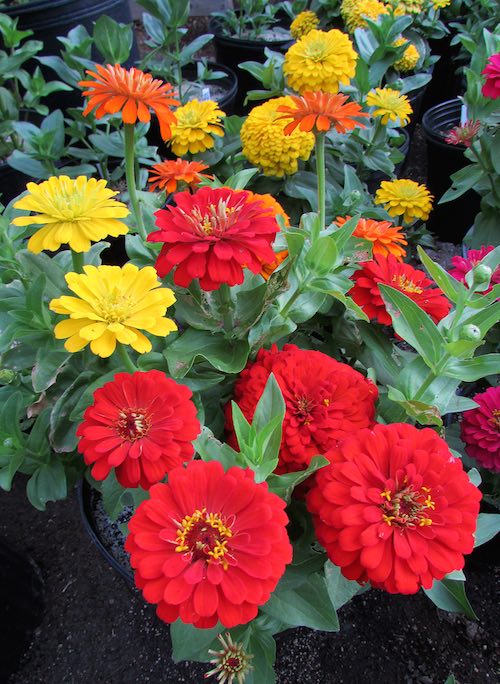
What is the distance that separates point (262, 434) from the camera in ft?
1.88

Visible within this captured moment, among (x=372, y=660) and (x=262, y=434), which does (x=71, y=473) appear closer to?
(x=262, y=434)

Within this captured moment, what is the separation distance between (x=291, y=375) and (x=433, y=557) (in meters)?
0.26

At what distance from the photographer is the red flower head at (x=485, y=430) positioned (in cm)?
84

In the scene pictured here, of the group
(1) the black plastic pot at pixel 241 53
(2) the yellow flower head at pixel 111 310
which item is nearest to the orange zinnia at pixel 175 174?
(2) the yellow flower head at pixel 111 310

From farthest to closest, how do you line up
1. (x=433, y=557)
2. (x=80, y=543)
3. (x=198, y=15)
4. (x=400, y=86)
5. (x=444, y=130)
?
(x=198, y=15), (x=444, y=130), (x=400, y=86), (x=80, y=543), (x=433, y=557)

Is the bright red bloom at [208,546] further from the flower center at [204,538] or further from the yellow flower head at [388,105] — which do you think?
the yellow flower head at [388,105]

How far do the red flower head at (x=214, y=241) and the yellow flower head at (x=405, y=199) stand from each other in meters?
0.70

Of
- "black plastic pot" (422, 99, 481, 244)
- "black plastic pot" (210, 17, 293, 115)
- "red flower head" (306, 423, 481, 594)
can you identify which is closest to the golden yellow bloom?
"black plastic pot" (210, 17, 293, 115)

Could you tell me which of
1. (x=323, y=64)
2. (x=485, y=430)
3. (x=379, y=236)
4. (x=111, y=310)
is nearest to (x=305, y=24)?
(x=323, y=64)

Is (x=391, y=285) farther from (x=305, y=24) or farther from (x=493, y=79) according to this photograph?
(x=305, y=24)

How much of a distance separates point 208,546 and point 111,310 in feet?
0.82

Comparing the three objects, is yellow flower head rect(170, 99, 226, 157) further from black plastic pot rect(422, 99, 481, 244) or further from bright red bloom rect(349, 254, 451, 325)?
black plastic pot rect(422, 99, 481, 244)

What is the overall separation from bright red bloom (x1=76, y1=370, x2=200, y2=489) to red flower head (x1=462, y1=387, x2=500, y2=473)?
0.51 meters

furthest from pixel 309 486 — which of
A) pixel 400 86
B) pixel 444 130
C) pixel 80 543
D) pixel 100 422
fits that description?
pixel 444 130
